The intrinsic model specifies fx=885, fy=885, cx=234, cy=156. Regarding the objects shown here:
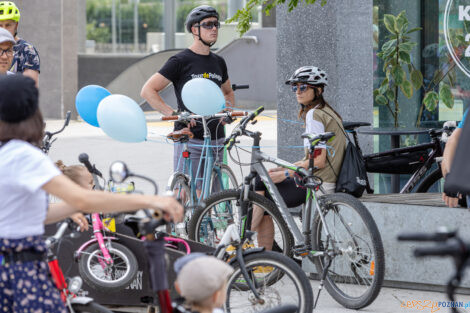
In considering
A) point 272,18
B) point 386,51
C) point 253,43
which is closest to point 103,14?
point 272,18

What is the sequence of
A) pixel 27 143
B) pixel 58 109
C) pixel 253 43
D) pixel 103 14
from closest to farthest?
1. pixel 27 143
2. pixel 58 109
3. pixel 253 43
4. pixel 103 14

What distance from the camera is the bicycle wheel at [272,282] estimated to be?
4605mm

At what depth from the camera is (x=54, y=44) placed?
68.2 ft

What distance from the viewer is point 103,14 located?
237 feet

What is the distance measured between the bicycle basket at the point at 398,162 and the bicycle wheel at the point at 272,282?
3.24 m

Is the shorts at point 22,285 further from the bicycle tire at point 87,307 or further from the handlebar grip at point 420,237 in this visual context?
the handlebar grip at point 420,237

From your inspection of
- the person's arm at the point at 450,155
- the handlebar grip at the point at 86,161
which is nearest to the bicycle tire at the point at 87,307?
the handlebar grip at the point at 86,161

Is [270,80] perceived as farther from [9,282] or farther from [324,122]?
[9,282]

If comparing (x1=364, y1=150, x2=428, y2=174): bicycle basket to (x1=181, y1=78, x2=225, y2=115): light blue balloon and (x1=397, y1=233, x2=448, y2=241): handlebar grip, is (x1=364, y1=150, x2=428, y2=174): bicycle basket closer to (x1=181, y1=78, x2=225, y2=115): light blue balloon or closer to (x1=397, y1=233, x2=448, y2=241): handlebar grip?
(x1=181, y1=78, x2=225, y2=115): light blue balloon

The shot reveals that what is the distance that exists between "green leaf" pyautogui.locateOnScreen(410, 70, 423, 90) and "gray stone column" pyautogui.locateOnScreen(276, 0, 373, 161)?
407 millimetres

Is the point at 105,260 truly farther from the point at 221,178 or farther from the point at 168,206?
the point at 168,206

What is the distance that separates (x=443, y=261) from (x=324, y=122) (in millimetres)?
1239

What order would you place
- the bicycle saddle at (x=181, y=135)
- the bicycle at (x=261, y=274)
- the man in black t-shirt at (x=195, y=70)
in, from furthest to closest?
the man in black t-shirt at (x=195, y=70) < the bicycle saddle at (x=181, y=135) < the bicycle at (x=261, y=274)

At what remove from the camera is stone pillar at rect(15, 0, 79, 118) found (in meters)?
20.7
